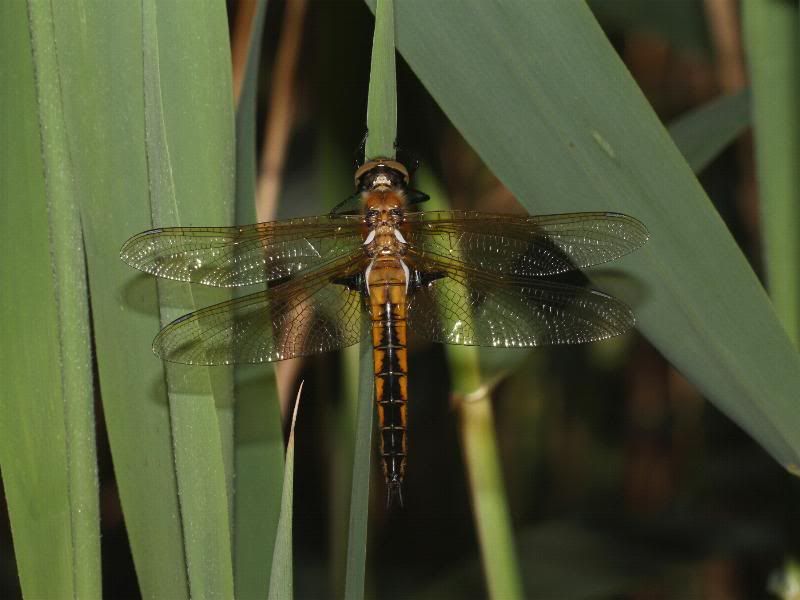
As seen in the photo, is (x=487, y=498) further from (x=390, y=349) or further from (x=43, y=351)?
(x=43, y=351)

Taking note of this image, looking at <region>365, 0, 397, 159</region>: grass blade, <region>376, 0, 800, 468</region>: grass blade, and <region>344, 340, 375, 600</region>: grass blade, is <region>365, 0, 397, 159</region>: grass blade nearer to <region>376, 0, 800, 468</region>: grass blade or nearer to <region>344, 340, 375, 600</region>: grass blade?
<region>376, 0, 800, 468</region>: grass blade

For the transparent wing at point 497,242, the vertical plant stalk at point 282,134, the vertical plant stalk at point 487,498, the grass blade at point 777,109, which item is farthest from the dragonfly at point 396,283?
the vertical plant stalk at point 282,134

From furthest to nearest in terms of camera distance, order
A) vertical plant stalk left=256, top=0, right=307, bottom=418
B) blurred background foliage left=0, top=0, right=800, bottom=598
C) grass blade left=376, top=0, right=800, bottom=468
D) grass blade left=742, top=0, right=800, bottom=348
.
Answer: vertical plant stalk left=256, top=0, right=307, bottom=418
blurred background foliage left=0, top=0, right=800, bottom=598
grass blade left=742, top=0, right=800, bottom=348
grass blade left=376, top=0, right=800, bottom=468

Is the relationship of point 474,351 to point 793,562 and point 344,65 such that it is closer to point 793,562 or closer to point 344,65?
point 344,65

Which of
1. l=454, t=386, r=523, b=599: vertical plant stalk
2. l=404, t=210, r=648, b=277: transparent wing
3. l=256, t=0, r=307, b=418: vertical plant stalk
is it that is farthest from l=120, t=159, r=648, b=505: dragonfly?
l=256, t=0, r=307, b=418: vertical plant stalk

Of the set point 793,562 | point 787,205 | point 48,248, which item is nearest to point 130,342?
point 48,248

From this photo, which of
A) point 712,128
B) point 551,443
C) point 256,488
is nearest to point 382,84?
point 256,488
